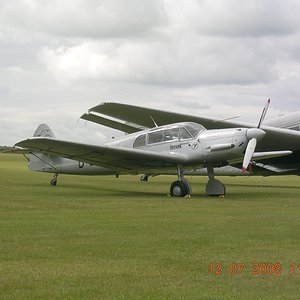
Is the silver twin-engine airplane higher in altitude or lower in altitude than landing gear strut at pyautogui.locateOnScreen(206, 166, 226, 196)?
higher

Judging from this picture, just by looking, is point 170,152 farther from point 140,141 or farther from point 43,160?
point 43,160

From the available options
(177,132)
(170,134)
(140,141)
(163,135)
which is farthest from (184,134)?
(140,141)

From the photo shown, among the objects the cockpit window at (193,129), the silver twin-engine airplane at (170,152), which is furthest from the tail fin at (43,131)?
the cockpit window at (193,129)

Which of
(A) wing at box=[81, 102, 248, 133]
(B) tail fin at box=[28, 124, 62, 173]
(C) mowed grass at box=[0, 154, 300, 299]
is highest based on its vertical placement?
(A) wing at box=[81, 102, 248, 133]

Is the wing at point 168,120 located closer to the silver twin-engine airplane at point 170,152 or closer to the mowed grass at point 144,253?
the silver twin-engine airplane at point 170,152

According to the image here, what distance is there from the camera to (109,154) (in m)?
14.8

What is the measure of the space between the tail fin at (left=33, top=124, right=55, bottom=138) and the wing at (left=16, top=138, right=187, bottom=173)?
5.37 meters

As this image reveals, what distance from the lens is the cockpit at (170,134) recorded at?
14828 millimetres

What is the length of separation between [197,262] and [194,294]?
112 centimetres

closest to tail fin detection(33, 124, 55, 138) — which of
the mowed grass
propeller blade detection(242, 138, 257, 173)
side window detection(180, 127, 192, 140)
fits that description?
side window detection(180, 127, 192, 140)

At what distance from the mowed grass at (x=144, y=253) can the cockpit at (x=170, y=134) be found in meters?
5.05

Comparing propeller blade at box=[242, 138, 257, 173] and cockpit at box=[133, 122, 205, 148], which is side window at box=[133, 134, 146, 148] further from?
propeller blade at box=[242, 138, 257, 173]

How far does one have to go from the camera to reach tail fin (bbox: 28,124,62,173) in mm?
20109

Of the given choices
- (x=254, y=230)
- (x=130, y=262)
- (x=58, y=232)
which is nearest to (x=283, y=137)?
(x=254, y=230)
